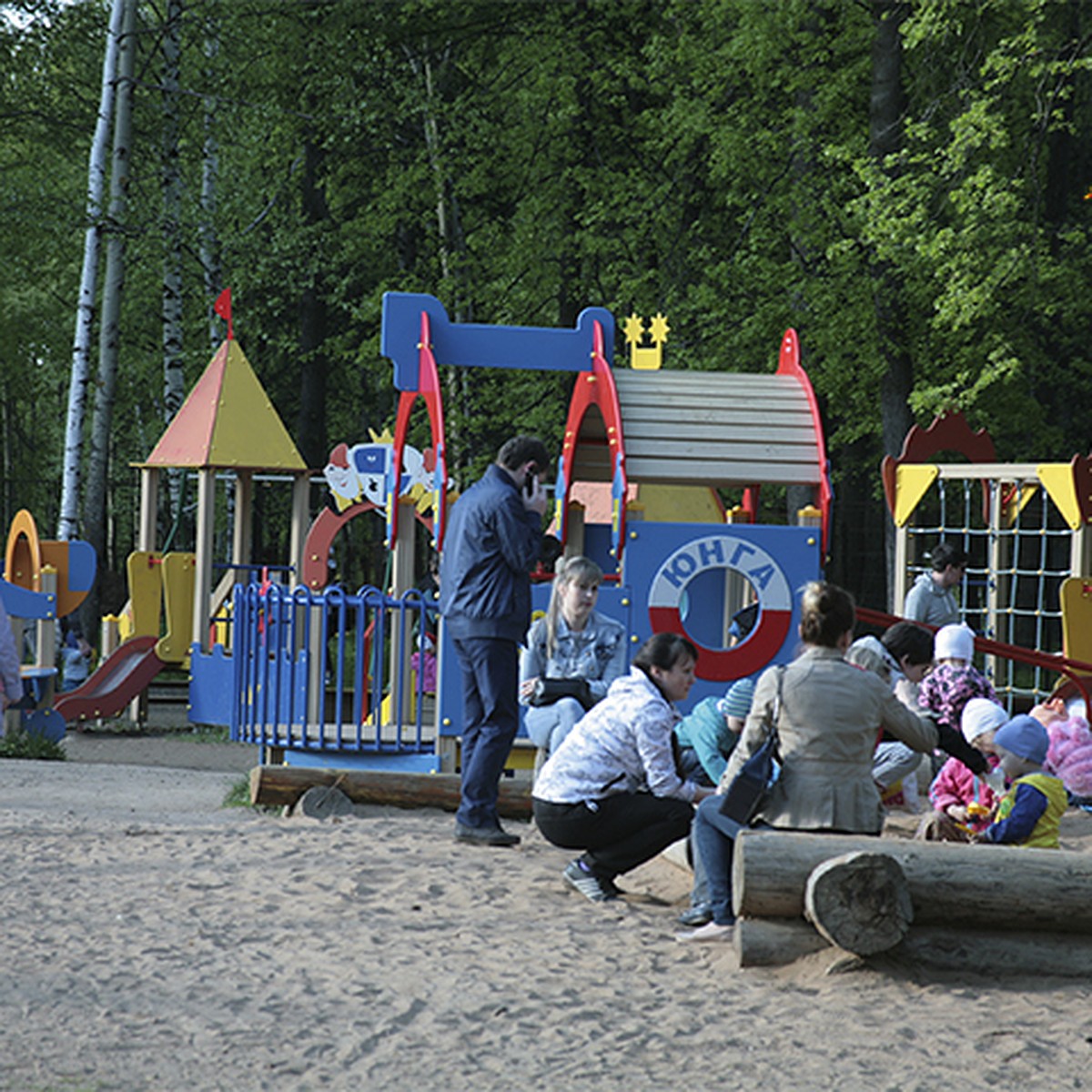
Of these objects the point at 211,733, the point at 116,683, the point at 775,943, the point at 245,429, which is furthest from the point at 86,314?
the point at 775,943

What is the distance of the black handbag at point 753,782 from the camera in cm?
540

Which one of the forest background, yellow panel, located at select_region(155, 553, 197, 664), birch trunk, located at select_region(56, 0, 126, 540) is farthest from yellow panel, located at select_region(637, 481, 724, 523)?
birch trunk, located at select_region(56, 0, 126, 540)

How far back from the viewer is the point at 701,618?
11867 mm

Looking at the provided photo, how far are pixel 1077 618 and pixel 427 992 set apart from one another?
833cm

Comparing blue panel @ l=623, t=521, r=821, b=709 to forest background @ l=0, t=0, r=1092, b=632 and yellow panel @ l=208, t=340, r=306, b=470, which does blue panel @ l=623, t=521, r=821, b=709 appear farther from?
yellow panel @ l=208, t=340, r=306, b=470

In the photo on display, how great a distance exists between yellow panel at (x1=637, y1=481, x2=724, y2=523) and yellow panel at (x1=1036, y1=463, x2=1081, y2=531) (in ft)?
9.80

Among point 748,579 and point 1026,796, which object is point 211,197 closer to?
point 748,579

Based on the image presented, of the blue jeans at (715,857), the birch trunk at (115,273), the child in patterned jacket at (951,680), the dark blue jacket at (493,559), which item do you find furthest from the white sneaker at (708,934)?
the birch trunk at (115,273)

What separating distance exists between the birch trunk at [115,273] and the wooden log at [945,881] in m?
13.8

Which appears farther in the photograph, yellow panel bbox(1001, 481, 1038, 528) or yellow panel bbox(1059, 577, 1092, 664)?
yellow panel bbox(1001, 481, 1038, 528)

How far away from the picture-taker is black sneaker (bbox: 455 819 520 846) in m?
7.16

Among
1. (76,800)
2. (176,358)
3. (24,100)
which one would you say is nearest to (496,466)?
(76,800)

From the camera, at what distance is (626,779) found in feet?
20.4

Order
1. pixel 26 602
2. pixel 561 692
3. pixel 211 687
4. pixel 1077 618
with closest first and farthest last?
pixel 561 692
pixel 1077 618
pixel 26 602
pixel 211 687
